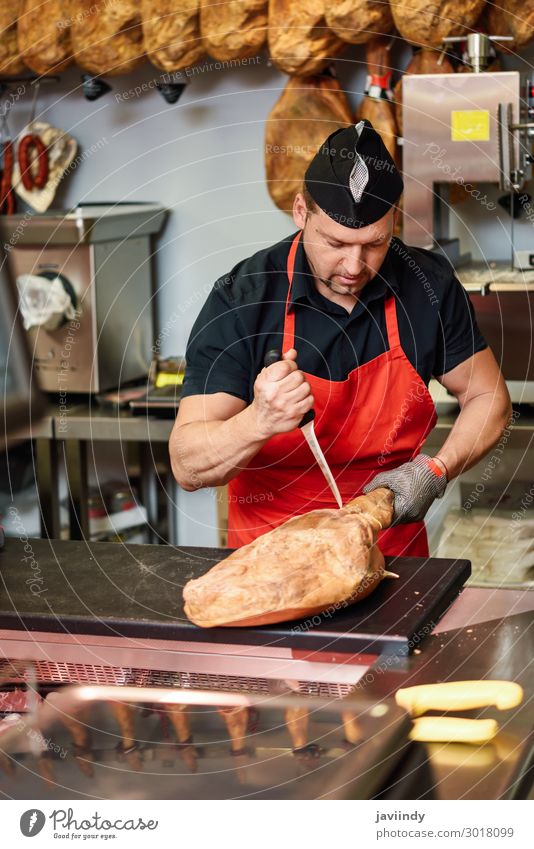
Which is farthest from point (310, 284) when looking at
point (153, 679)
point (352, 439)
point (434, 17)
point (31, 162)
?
point (31, 162)

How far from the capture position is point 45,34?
3.80 meters

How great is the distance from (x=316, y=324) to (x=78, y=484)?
74.9 inches

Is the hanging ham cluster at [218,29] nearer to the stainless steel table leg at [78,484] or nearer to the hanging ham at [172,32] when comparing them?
the hanging ham at [172,32]

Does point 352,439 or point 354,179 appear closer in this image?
point 354,179

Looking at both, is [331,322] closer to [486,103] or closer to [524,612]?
[524,612]

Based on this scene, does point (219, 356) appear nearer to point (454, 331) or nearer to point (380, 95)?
point (454, 331)

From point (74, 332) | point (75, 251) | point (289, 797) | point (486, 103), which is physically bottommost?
point (289, 797)

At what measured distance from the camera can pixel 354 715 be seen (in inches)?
49.4

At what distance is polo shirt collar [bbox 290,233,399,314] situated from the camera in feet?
6.93

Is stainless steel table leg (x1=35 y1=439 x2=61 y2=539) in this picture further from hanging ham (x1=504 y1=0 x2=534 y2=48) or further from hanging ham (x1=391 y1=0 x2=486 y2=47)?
hanging ham (x1=504 y1=0 x2=534 y2=48)

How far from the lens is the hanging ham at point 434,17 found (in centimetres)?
319

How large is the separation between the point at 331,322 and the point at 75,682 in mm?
983

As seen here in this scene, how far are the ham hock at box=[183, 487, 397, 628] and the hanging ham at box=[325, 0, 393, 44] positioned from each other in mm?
2156

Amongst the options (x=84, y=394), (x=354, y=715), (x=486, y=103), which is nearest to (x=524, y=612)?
(x=354, y=715)
